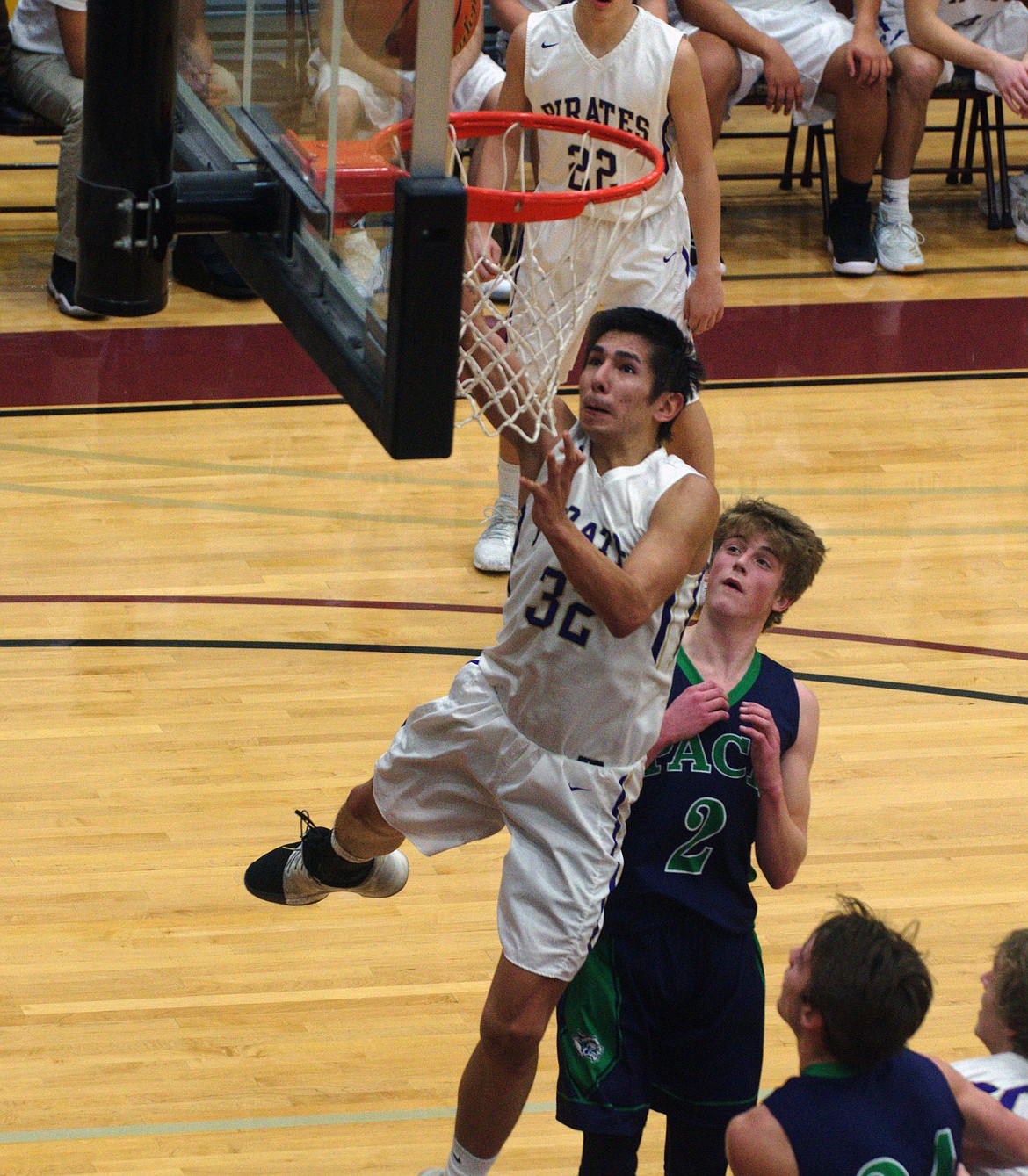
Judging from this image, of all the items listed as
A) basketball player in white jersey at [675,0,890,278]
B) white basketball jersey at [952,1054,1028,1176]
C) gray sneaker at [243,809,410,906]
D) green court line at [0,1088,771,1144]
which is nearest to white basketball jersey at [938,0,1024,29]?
basketball player in white jersey at [675,0,890,278]

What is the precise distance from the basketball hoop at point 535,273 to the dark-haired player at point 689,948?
59 centimetres

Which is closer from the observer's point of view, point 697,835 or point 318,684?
point 697,835

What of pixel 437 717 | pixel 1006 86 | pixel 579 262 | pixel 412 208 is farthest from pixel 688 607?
pixel 1006 86

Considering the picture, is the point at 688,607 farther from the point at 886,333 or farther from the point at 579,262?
the point at 886,333

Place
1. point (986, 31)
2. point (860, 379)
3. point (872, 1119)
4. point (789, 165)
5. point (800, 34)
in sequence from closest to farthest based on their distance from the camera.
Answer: point (872, 1119) → point (860, 379) → point (800, 34) → point (986, 31) → point (789, 165)

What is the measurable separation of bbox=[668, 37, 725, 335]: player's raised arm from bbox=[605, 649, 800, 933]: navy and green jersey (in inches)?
93.0

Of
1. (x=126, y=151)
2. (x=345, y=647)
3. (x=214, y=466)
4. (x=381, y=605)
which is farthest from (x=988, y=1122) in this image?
(x=214, y=466)

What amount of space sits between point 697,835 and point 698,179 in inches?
102

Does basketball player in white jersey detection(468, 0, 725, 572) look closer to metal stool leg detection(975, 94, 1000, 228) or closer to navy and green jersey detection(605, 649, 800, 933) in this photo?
navy and green jersey detection(605, 649, 800, 933)

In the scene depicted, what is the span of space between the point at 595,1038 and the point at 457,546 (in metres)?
2.91

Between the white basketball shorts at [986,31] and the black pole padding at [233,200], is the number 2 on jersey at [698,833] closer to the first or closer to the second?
the black pole padding at [233,200]

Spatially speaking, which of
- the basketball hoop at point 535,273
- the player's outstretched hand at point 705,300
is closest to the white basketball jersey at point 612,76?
the player's outstretched hand at point 705,300

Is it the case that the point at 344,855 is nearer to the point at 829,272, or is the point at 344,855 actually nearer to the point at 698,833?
the point at 698,833

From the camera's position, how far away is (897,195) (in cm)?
825
